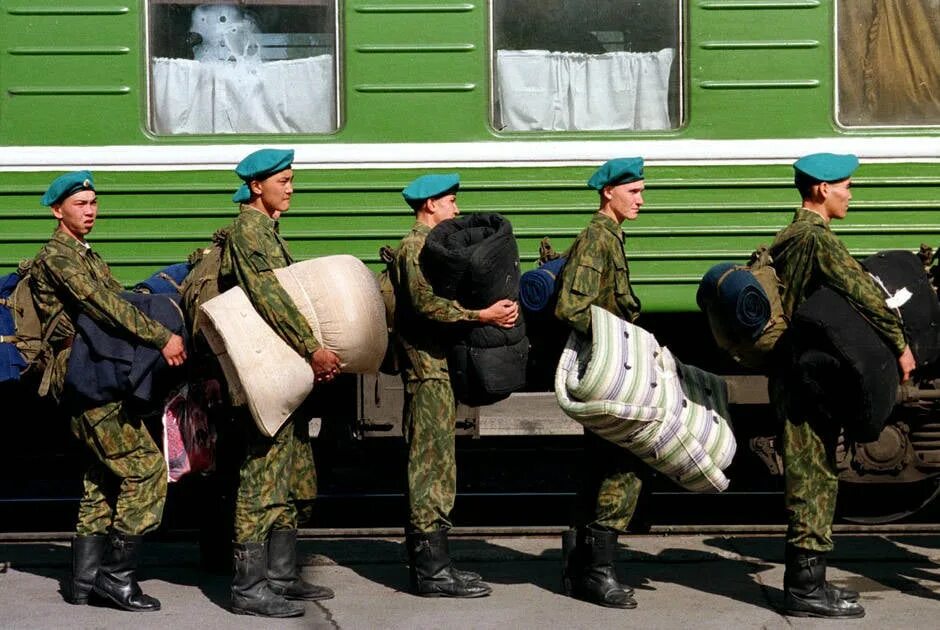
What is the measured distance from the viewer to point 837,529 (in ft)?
25.7

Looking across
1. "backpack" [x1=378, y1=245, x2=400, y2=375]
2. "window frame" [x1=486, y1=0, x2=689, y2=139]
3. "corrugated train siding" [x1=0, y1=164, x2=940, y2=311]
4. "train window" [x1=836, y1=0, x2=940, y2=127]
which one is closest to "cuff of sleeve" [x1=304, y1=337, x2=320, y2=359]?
"backpack" [x1=378, y1=245, x2=400, y2=375]

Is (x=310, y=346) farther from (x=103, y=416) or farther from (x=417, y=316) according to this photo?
(x=103, y=416)

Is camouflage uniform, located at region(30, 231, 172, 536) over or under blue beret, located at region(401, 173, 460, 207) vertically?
under

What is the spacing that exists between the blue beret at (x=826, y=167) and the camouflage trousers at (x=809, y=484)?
908mm

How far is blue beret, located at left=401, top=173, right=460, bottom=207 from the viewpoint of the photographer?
6.62m

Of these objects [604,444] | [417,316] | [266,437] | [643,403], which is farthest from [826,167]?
[266,437]

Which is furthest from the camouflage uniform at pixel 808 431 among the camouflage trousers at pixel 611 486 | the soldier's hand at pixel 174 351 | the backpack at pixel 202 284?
the soldier's hand at pixel 174 351

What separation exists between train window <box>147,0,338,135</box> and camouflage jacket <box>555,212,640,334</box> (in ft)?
6.18

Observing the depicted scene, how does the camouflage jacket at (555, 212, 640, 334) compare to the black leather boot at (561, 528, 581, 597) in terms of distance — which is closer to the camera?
the camouflage jacket at (555, 212, 640, 334)

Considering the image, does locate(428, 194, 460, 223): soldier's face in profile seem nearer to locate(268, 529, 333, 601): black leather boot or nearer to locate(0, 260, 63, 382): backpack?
locate(268, 529, 333, 601): black leather boot

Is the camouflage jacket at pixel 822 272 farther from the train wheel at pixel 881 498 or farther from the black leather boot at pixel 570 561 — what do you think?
the train wheel at pixel 881 498

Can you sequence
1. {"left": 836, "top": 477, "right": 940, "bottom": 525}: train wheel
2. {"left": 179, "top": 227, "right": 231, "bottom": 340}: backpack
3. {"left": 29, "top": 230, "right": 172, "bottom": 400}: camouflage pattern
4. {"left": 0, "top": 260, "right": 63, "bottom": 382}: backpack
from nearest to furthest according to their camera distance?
{"left": 29, "top": 230, "right": 172, "bottom": 400}: camouflage pattern
{"left": 179, "top": 227, "right": 231, "bottom": 340}: backpack
{"left": 0, "top": 260, "right": 63, "bottom": 382}: backpack
{"left": 836, "top": 477, "right": 940, "bottom": 525}: train wheel

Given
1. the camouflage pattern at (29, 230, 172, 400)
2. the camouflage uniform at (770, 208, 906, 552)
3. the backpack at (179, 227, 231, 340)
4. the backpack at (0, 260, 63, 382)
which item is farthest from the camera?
the backpack at (0, 260, 63, 382)

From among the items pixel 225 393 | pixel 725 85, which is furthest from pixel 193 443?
pixel 725 85
